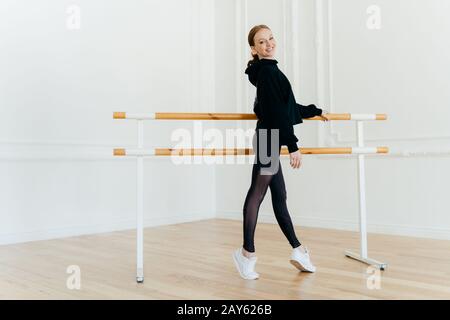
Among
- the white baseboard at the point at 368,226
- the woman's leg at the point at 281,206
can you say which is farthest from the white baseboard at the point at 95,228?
the woman's leg at the point at 281,206

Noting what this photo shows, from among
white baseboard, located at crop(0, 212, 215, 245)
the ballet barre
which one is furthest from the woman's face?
white baseboard, located at crop(0, 212, 215, 245)

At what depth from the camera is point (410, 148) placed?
3.40 m

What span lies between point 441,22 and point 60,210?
3020mm

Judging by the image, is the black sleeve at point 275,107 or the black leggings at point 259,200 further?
the black leggings at point 259,200

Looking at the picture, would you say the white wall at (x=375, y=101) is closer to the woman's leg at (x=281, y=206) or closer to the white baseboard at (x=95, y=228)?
the white baseboard at (x=95, y=228)

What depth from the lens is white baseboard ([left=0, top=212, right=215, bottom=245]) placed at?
3.23 metres

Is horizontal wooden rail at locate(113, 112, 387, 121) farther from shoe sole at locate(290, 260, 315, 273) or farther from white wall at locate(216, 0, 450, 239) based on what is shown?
white wall at locate(216, 0, 450, 239)

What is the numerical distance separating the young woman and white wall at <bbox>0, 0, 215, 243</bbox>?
5.85 ft

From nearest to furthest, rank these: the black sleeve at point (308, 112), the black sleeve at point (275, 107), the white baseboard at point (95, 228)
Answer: the black sleeve at point (275, 107) → the black sleeve at point (308, 112) → the white baseboard at point (95, 228)

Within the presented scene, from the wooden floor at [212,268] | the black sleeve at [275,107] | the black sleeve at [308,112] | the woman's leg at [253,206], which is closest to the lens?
the wooden floor at [212,268]

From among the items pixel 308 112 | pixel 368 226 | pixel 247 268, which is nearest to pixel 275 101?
pixel 308 112

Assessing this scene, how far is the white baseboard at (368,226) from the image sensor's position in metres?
3.27
